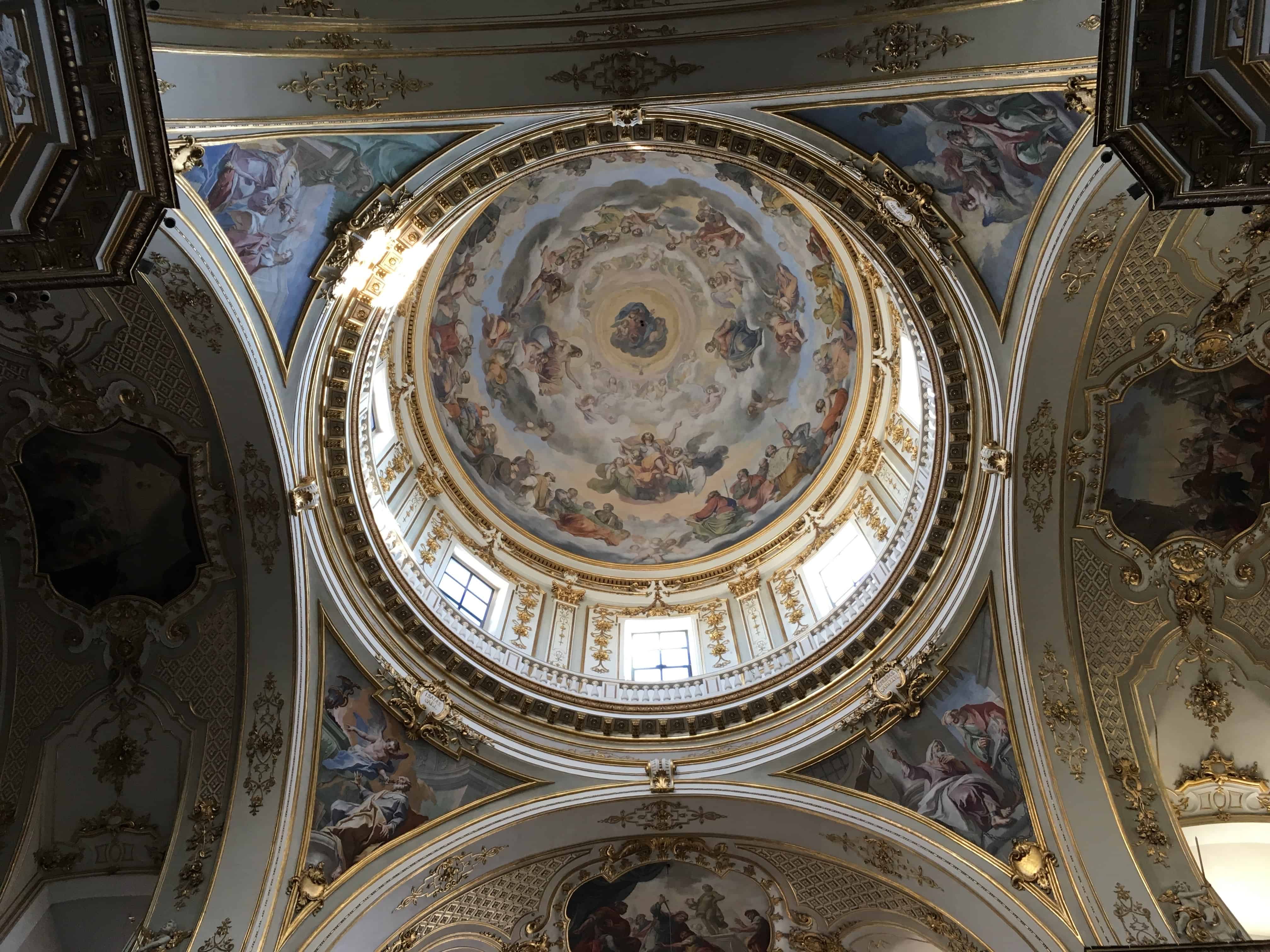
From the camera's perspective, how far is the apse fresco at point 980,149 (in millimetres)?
10484

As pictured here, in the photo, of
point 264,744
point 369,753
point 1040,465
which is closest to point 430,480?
point 369,753

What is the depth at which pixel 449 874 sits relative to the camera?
13672 mm

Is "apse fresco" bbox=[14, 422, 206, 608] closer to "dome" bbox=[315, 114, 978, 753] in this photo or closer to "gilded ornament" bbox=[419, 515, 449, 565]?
"dome" bbox=[315, 114, 978, 753]

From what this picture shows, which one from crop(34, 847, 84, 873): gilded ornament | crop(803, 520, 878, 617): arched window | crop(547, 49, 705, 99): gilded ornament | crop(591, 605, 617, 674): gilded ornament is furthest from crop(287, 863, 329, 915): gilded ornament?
crop(547, 49, 705, 99): gilded ornament

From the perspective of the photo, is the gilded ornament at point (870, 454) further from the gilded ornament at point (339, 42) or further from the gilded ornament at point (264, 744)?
the gilded ornament at point (339, 42)

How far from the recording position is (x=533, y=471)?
23.4 meters

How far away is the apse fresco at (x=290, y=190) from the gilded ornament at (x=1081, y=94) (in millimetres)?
7054

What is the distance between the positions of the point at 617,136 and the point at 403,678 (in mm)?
9046

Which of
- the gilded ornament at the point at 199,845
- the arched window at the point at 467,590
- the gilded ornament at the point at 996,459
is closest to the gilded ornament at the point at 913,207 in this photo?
the gilded ornament at the point at 996,459

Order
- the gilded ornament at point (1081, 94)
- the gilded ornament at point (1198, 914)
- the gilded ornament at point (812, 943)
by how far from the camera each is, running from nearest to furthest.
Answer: the gilded ornament at point (1081, 94)
the gilded ornament at point (1198, 914)
the gilded ornament at point (812, 943)

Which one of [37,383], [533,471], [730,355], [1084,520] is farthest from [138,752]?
[730,355]

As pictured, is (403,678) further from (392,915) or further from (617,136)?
→ (617,136)

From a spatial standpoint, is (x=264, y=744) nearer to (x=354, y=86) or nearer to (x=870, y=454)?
(x=354, y=86)

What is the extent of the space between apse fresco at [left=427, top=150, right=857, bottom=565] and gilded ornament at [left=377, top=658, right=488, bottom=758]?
781 centimetres
